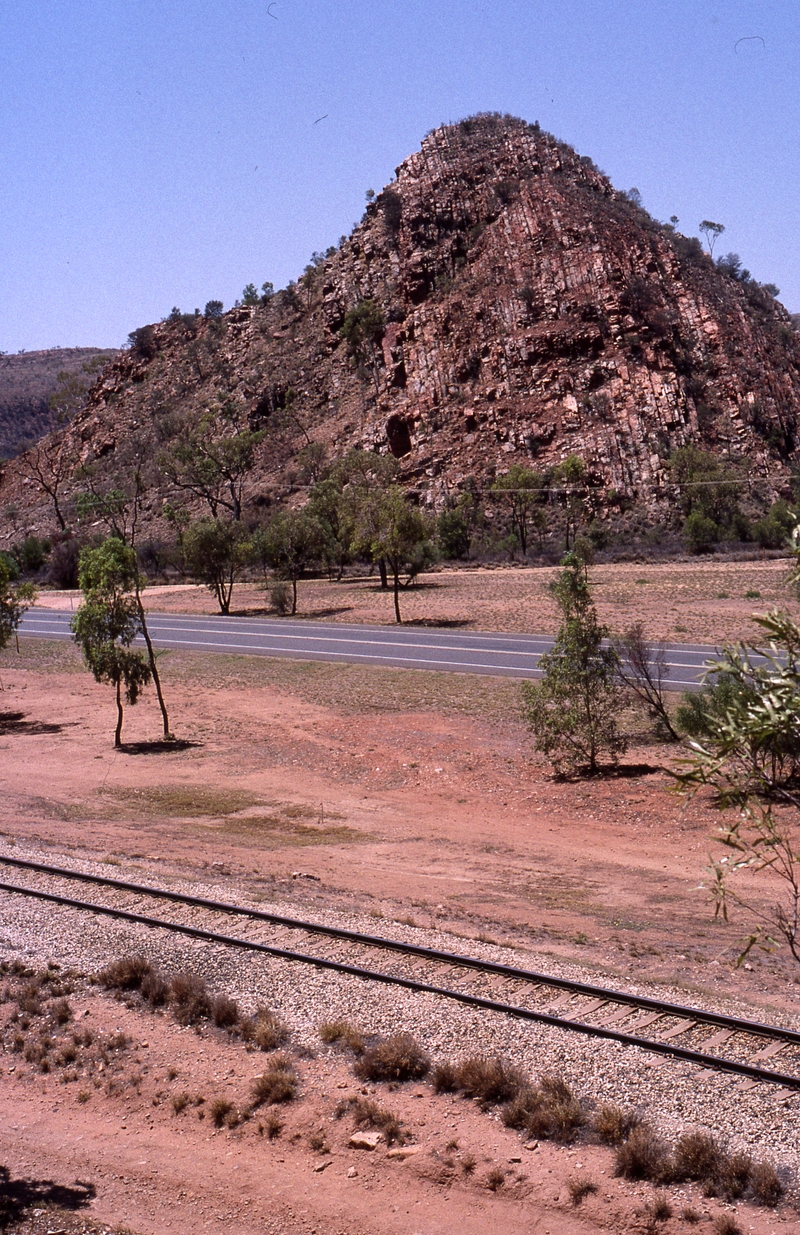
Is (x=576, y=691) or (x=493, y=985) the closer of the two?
(x=493, y=985)

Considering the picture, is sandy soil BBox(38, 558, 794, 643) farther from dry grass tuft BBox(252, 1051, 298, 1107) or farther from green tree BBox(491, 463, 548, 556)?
dry grass tuft BBox(252, 1051, 298, 1107)

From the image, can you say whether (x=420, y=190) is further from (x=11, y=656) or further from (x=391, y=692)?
(x=391, y=692)

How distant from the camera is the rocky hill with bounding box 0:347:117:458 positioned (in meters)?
150

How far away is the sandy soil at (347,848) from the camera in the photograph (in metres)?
8.41

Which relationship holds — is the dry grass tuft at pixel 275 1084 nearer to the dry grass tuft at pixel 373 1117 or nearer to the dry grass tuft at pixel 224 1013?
the dry grass tuft at pixel 373 1117

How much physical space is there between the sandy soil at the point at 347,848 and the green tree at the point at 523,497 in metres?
34.4

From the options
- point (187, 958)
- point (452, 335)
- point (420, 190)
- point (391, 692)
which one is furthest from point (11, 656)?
point (420, 190)

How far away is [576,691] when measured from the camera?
2381 centimetres

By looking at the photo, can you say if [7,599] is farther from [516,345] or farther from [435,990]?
[516,345]

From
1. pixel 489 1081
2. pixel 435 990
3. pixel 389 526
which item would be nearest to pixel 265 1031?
pixel 435 990

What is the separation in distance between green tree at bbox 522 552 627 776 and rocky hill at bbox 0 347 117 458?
111792 mm

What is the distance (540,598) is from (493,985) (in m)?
40.6

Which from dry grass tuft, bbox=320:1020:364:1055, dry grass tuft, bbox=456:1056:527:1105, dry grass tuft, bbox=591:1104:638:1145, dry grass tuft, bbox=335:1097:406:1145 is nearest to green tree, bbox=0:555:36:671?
dry grass tuft, bbox=320:1020:364:1055

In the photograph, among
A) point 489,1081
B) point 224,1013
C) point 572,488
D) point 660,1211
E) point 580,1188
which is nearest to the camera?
point 660,1211
